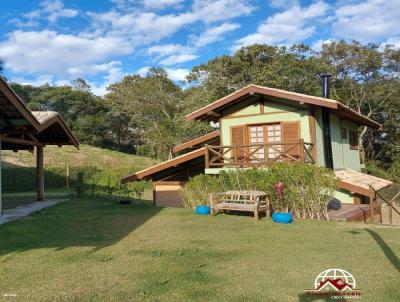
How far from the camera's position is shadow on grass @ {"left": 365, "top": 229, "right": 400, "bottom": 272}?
6.09 m

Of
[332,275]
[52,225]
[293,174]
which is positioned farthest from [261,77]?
[332,275]

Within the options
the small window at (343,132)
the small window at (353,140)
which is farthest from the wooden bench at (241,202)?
the small window at (353,140)

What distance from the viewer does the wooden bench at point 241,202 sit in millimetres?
11094

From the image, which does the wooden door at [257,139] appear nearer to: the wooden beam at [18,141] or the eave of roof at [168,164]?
the eave of roof at [168,164]

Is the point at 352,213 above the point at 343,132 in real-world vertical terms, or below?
below

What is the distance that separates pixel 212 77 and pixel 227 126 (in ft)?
52.5

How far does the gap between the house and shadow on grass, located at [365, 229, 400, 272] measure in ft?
16.9

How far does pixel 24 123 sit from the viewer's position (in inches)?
489

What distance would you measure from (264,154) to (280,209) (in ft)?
13.4

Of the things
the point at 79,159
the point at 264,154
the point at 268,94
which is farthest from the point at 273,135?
the point at 79,159

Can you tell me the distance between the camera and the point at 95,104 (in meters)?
52.0

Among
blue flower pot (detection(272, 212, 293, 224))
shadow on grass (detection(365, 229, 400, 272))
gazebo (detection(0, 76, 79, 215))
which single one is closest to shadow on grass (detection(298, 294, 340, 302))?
shadow on grass (detection(365, 229, 400, 272))

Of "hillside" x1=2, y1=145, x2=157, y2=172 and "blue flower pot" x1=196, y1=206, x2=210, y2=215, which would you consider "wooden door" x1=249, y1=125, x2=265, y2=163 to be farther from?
"hillside" x1=2, y1=145, x2=157, y2=172

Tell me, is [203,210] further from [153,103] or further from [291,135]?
[153,103]
